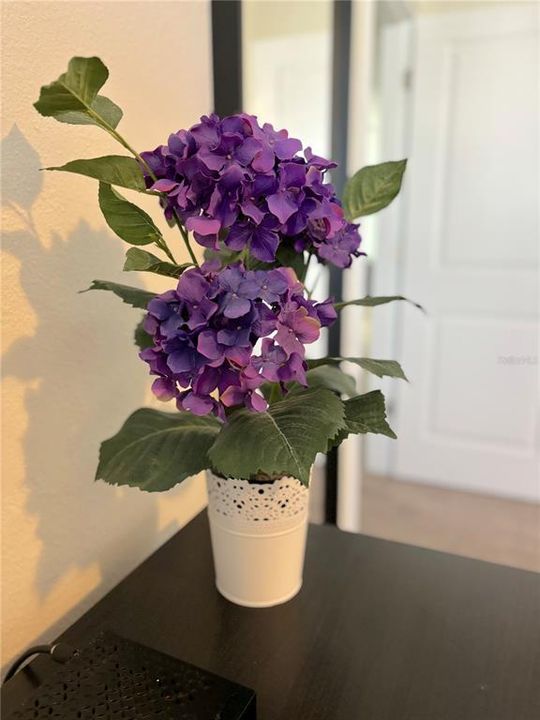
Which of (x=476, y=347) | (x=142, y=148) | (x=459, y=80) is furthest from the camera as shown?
(x=476, y=347)

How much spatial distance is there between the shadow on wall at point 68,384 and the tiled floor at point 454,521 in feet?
4.63

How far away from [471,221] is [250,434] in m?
1.88

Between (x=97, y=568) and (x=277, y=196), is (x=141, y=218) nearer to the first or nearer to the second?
(x=277, y=196)

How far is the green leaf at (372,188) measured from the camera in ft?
2.23

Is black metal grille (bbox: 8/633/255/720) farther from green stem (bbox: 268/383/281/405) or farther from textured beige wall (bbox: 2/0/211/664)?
green stem (bbox: 268/383/281/405)

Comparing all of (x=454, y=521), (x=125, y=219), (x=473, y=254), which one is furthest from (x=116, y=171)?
(x=454, y=521)

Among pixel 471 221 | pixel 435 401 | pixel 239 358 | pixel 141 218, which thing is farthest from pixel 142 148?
pixel 435 401

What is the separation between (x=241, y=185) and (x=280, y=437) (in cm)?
23

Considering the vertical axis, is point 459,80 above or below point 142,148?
above

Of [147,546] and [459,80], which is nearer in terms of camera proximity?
[147,546]

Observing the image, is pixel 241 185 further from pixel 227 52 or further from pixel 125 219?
pixel 227 52

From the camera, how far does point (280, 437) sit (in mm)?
548

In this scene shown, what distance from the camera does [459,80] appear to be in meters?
2.10

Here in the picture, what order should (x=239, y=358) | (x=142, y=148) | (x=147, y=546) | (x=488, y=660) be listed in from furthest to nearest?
(x=147, y=546)
(x=142, y=148)
(x=488, y=660)
(x=239, y=358)
